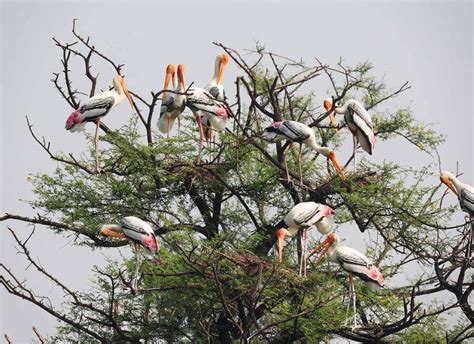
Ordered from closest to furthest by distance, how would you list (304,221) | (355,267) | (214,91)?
(355,267), (304,221), (214,91)

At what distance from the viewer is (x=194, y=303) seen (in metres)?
12.4

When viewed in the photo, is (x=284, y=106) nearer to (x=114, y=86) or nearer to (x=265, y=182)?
(x=265, y=182)

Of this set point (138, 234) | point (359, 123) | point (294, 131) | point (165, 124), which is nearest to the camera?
point (138, 234)

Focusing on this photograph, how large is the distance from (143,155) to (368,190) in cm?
239

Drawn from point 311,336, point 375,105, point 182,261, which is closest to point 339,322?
point 311,336

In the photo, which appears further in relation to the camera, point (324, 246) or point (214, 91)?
point (214, 91)

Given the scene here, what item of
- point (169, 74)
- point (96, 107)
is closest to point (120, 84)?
point (96, 107)

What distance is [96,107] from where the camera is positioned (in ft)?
40.9

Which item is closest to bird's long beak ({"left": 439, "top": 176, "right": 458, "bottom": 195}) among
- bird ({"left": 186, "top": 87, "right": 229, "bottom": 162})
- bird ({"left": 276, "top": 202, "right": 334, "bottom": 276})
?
bird ({"left": 276, "top": 202, "right": 334, "bottom": 276})

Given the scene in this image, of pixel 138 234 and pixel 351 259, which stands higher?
pixel 138 234

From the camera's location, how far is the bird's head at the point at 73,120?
12.4 metres

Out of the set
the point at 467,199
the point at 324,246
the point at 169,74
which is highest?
the point at 169,74

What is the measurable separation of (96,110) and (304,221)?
2511 millimetres

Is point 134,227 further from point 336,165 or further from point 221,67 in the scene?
point 221,67
